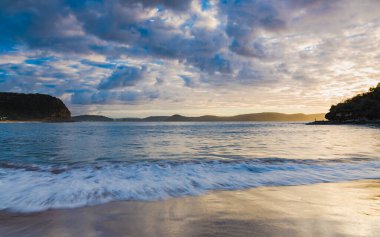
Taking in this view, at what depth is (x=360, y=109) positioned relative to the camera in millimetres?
113125

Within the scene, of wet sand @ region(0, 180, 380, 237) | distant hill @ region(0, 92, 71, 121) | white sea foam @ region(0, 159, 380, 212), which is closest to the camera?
wet sand @ region(0, 180, 380, 237)

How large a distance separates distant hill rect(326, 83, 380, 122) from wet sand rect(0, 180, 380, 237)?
118471mm

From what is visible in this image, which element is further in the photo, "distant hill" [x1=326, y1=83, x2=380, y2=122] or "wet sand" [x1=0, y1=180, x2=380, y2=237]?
"distant hill" [x1=326, y1=83, x2=380, y2=122]

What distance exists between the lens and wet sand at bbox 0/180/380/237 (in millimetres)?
4523

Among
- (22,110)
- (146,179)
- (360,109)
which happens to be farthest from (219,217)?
(22,110)

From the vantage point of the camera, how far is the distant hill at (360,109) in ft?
349

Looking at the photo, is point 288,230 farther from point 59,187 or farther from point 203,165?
point 203,165

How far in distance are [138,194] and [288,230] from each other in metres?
4.20

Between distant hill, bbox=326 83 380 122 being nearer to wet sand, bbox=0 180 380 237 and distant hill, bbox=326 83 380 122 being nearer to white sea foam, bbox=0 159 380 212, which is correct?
white sea foam, bbox=0 159 380 212

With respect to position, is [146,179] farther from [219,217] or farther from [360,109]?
[360,109]

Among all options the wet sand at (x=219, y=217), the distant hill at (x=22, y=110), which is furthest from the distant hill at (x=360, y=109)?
the distant hill at (x=22, y=110)

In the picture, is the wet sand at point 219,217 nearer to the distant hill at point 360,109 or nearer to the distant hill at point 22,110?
the distant hill at point 360,109

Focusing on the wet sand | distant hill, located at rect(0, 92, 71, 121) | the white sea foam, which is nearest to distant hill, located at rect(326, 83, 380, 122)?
the white sea foam

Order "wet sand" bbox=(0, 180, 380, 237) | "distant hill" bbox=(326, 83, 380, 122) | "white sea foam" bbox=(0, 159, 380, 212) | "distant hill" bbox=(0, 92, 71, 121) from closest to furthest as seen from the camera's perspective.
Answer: "wet sand" bbox=(0, 180, 380, 237), "white sea foam" bbox=(0, 159, 380, 212), "distant hill" bbox=(326, 83, 380, 122), "distant hill" bbox=(0, 92, 71, 121)
